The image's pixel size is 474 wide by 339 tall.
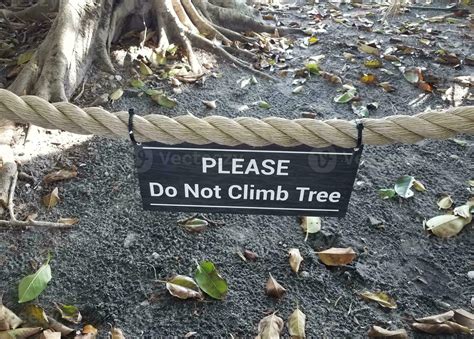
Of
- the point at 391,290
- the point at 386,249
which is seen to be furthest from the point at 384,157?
the point at 391,290

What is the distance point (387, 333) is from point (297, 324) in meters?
0.29

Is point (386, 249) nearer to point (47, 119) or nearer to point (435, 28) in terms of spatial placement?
point (47, 119)

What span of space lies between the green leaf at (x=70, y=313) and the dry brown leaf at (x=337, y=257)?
87cm

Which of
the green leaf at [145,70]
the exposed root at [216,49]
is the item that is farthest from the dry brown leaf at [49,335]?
the exposed root at [216,49]

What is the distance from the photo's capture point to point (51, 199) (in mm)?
1721

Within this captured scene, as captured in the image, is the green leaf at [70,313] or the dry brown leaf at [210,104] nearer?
the green leaf at [70,313]

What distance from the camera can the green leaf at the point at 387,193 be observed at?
188cm

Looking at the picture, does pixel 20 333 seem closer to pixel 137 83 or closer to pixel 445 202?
pixel 137 83

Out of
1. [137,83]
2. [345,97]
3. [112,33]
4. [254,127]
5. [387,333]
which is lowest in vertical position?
[387,333]

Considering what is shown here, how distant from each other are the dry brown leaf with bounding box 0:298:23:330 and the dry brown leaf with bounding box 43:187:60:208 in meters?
0.49

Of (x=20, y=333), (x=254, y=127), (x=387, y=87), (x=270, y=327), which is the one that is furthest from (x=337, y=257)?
(x=387, y=87)

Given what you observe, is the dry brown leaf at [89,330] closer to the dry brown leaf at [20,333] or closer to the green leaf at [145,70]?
the dry brown leaf at [20,333]

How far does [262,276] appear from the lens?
1518 mm

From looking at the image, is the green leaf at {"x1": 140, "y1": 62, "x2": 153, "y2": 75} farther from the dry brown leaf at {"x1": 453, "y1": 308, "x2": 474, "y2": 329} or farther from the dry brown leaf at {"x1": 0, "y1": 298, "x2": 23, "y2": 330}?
the dry brown leaf at {"x1": 453, "y1": 308, "x2": 474, "y2": 329}
